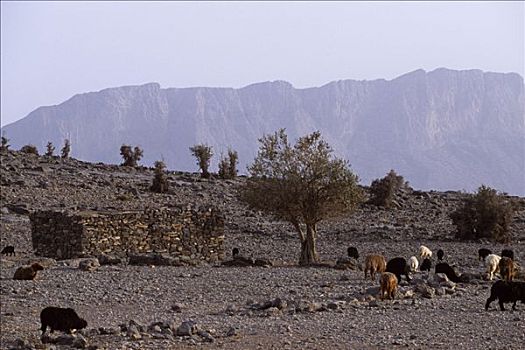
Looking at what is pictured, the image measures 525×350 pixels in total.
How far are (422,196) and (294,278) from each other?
32345 millimetres

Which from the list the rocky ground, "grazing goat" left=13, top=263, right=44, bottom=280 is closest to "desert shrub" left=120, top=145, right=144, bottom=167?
the rocky ground

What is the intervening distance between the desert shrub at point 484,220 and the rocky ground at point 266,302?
0.75 m

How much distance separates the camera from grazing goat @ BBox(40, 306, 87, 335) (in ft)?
47.3

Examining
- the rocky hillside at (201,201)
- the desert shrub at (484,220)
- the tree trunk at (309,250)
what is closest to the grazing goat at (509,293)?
the tree trunk at (309,250)

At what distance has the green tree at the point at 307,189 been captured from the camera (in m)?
27.9

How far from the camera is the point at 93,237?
91.6 ft

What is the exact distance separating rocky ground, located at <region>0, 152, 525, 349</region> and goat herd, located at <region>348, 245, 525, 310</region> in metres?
0.32

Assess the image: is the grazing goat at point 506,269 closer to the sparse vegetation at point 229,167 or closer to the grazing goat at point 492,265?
the grazing goat at point 492,265

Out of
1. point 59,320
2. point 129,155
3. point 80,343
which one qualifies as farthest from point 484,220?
point 129,155

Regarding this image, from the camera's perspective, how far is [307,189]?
91.8 ft

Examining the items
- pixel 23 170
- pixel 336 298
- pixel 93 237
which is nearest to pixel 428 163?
pixel 23 170

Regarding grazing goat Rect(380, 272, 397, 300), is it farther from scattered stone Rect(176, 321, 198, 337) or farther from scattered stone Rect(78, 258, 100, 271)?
scattered stone Rect(78, 258, 100, 271)

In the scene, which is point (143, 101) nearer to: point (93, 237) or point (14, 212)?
point (14, 212)

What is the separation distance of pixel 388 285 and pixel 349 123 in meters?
122
